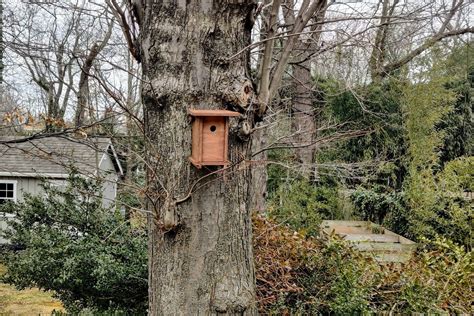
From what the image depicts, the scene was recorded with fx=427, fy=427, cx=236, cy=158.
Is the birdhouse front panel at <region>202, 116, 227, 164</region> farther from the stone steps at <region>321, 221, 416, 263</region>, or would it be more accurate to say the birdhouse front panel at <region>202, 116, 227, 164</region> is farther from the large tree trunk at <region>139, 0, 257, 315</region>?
the stone steps at <region>321, 221, 416, 263</region>

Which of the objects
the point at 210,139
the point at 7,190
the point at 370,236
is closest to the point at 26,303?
the point at 7,190

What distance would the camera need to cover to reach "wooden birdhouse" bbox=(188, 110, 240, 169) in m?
1.92

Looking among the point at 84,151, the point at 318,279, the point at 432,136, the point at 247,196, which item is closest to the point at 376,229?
the point at 432,136

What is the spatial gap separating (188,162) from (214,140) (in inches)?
7.1

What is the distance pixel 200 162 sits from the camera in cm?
192

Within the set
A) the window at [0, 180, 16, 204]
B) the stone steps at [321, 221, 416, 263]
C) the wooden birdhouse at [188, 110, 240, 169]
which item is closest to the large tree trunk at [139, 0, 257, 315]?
the wooden birdhouse at [188, 110, 240, 169]

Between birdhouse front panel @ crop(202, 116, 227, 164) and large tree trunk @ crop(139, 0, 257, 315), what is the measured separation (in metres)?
0.08

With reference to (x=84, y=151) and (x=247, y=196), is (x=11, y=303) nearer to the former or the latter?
(x=84, y=151)

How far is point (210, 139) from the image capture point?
76.0 inches

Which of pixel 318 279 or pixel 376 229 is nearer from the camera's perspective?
pixel 318 279

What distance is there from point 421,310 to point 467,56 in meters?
12.9

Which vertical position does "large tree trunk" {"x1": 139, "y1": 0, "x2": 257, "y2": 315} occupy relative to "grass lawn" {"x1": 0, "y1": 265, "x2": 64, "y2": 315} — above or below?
above

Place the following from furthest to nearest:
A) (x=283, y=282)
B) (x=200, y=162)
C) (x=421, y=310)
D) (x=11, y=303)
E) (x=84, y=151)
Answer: (x=84, y=151), (x=11, y=303), (x=283, y=282), (x=421, y=310), (x=200, y=162)

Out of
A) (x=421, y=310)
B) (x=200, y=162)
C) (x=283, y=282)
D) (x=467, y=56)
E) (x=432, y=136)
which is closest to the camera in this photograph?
(x=200, y=162)
